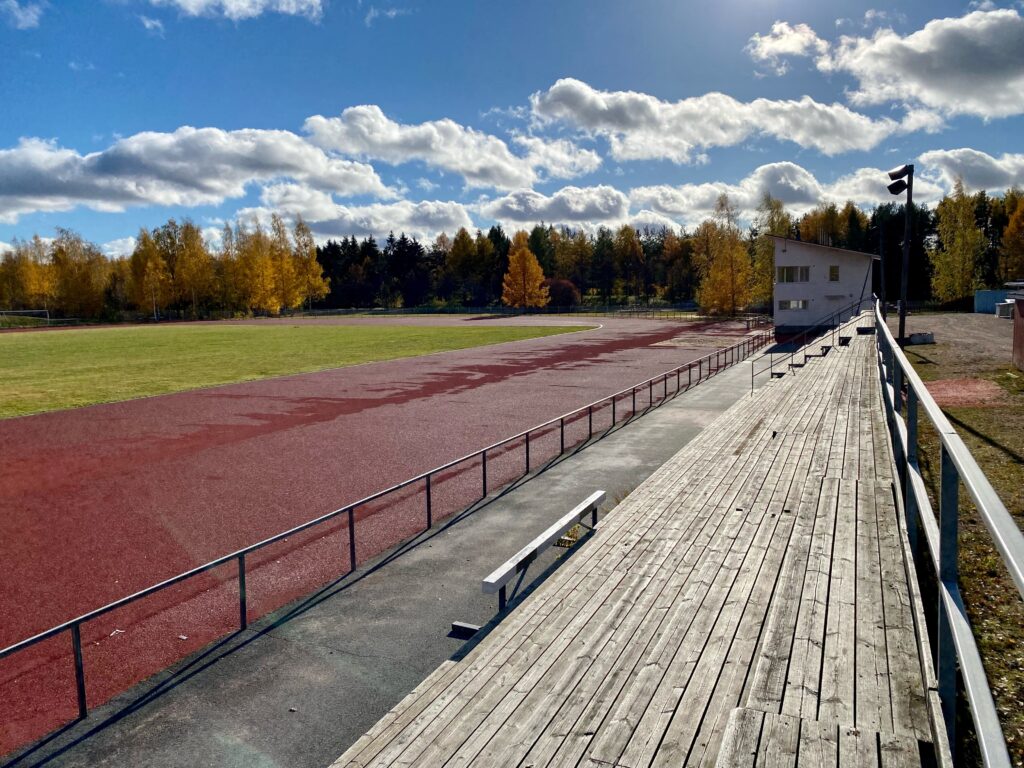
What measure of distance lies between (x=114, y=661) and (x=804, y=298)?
4651 centimetres

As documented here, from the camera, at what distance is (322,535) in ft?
37.4

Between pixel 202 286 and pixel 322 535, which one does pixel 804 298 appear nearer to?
pixel 322 535

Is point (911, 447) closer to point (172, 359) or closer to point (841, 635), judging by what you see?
point (841, 635)

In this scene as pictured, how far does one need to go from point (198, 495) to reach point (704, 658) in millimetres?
11833

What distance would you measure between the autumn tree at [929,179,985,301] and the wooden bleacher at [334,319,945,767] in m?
75.5

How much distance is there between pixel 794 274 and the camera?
46750 mm

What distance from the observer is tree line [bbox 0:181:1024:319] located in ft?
256

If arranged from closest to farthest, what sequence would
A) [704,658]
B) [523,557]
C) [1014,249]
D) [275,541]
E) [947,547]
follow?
[947,547] → [704,658] → [523,557] → [275,541] → [1014,249]

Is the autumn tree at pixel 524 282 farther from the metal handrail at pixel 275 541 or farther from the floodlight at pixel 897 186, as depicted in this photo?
the floodlight at pixel 897 186

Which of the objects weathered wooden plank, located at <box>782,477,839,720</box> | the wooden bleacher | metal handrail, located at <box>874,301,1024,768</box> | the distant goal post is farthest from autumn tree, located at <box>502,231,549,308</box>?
metal handrail, located at <box>874,301,1024,768</box>

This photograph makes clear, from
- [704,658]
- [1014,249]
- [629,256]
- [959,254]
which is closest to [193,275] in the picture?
[629,256]

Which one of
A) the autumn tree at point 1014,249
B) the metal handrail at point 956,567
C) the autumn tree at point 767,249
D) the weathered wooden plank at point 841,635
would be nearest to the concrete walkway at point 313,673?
the weathered wooden plank at point 841,635

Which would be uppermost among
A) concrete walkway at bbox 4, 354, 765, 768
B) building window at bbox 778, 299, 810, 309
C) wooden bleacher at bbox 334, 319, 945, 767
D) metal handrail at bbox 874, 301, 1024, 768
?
building window at bbox 778, 299, 810, 309

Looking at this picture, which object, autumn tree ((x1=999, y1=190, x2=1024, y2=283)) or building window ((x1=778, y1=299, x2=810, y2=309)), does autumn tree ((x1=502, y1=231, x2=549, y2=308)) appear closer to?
autumn tree ((x1=999, y1=190, x2=1024, y2=283))
